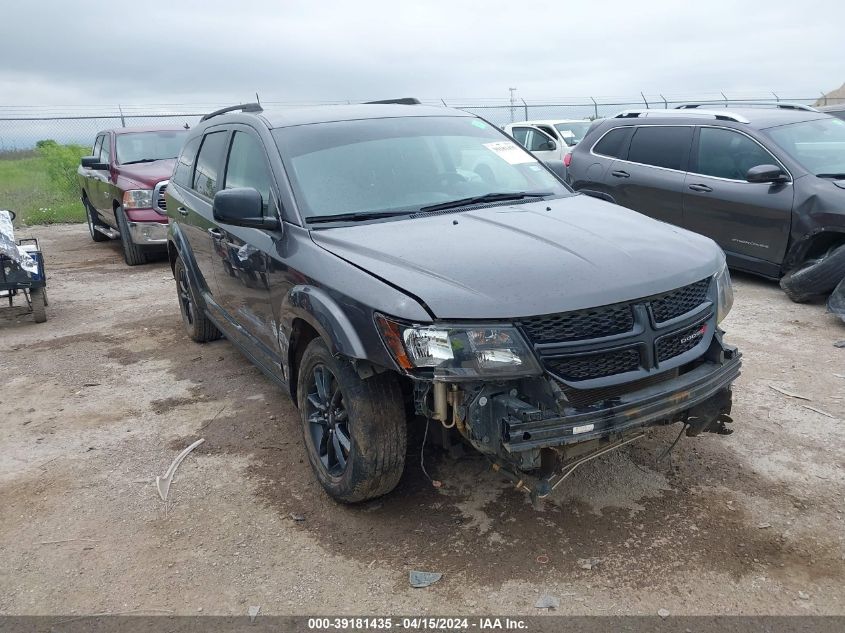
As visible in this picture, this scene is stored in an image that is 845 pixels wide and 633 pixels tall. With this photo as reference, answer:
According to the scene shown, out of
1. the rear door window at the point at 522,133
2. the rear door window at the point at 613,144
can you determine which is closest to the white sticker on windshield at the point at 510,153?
the rear door window at the point at 613,144

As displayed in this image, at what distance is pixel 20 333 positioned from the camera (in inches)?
273

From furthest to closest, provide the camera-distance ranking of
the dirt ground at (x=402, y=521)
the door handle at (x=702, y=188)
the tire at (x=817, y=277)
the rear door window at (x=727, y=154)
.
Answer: the door handle at (x=702, y=188) → the rear door window at (x=727, y=154) → the tire at (x=817, y=277) → the dirt ground at (x=402, y=521)

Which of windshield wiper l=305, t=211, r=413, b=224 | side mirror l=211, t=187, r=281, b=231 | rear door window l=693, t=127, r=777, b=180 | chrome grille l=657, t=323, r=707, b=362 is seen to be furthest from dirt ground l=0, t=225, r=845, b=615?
rear door window l=693, t=127, r=777, b=180

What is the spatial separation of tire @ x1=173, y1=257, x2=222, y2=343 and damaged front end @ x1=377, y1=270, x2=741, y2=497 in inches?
134

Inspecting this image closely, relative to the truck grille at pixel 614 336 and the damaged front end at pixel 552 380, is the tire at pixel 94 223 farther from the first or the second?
the truck grille at pixel 614 336

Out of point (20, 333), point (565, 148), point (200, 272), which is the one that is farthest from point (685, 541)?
point (565, 148)

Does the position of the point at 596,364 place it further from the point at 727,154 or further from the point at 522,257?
the point at 727,154

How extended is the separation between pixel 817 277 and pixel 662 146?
2369 millimetres

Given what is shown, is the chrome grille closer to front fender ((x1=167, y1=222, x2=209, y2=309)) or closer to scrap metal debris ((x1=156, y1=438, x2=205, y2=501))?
scrap metal debris ((x1=156, y1=438, x2=205, y2=501))

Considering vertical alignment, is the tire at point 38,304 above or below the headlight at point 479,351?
A: below

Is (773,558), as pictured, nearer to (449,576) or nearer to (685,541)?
(685,541)

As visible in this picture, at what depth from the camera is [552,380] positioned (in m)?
2.76

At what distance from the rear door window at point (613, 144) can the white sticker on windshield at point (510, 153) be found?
4.32 metres

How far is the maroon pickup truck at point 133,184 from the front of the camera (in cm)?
970
